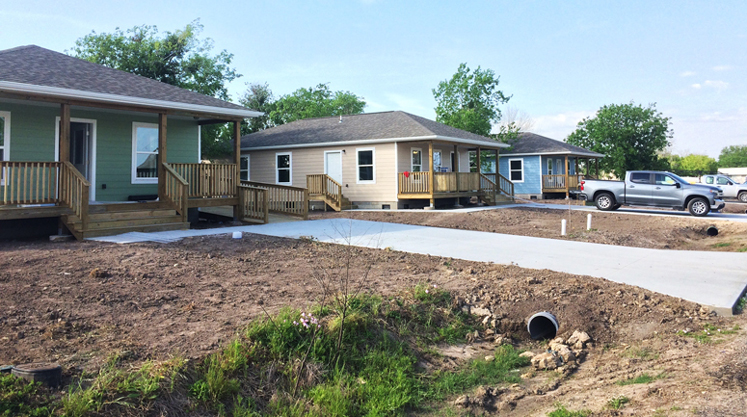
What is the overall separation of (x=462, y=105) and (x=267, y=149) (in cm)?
1722

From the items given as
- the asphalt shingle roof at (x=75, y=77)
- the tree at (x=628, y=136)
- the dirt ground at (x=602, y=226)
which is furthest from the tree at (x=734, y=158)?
the asphalt shingle roof at (x=75, y=77)

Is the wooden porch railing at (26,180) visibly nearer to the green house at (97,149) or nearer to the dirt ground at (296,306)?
the green house at (97,149)

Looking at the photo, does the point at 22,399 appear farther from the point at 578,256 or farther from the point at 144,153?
the point at 144,153

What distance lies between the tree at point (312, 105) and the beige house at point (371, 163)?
59.4 feet

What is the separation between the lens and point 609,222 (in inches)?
704

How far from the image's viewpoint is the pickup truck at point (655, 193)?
2075cm

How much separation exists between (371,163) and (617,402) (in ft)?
63.3

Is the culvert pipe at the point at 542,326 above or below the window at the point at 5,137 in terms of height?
below

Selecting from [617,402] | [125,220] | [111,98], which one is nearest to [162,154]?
[111,98]

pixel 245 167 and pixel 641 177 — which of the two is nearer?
pixel 641 177

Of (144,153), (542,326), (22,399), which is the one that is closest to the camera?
(22,399)

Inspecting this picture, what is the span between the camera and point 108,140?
14.5 m

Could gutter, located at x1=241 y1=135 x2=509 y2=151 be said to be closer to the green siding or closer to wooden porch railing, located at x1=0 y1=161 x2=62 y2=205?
the green siding

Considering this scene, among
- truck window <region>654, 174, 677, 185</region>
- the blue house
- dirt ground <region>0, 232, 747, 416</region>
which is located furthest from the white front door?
the blue house
